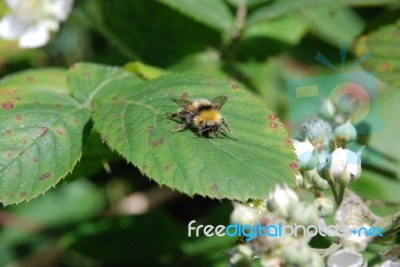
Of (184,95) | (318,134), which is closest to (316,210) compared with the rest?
(318,134)

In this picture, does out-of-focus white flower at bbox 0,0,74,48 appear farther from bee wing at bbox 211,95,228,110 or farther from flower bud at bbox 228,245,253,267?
flower bud at bbox 228,245,253,267

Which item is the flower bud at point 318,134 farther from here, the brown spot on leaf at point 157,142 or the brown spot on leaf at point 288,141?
the brown spot on leaf at point 157,142

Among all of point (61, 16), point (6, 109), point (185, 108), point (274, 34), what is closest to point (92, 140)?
point (6, 109)

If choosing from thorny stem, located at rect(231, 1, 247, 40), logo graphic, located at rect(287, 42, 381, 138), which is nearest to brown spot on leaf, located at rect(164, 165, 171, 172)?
logo graphic, located at rect(287, 42, 381, 138)

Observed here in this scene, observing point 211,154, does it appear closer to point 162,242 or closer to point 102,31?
point 162,242

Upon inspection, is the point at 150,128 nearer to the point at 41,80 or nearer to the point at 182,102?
the point at 182,102

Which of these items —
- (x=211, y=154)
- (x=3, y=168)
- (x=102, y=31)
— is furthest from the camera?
(x=102, y=31)
